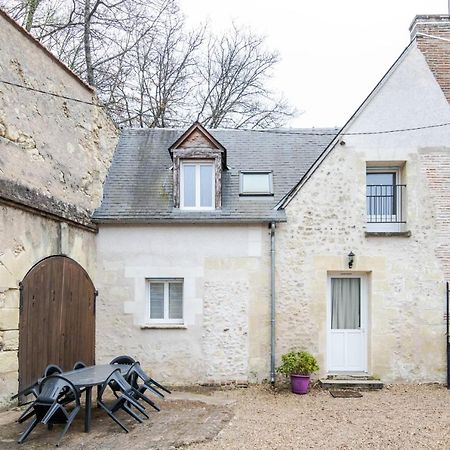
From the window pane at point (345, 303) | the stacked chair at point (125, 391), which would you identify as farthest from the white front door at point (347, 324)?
the stacked chair at point (125, 391)

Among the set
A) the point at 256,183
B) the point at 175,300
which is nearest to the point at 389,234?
the point at 256,183

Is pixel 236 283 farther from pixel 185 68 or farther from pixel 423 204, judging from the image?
pixel 185 68

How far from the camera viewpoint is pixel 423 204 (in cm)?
952

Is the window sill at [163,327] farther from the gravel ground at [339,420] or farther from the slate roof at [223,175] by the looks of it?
the slate roof at [223,175]

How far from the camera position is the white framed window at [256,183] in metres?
10.2

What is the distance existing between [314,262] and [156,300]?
322 centimetres

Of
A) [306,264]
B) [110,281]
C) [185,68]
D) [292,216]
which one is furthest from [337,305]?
[185,68]

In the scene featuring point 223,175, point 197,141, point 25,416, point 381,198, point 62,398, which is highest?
point 197,141

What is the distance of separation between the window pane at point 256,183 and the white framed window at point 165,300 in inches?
94.2

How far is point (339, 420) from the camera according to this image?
23.0 feet

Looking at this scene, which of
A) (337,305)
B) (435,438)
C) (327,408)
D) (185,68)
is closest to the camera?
(435,438)

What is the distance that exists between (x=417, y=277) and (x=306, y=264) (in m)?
2.15

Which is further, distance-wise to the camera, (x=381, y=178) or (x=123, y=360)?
(x=381, y=178)

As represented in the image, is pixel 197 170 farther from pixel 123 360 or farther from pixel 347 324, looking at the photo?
pixel 347 324
